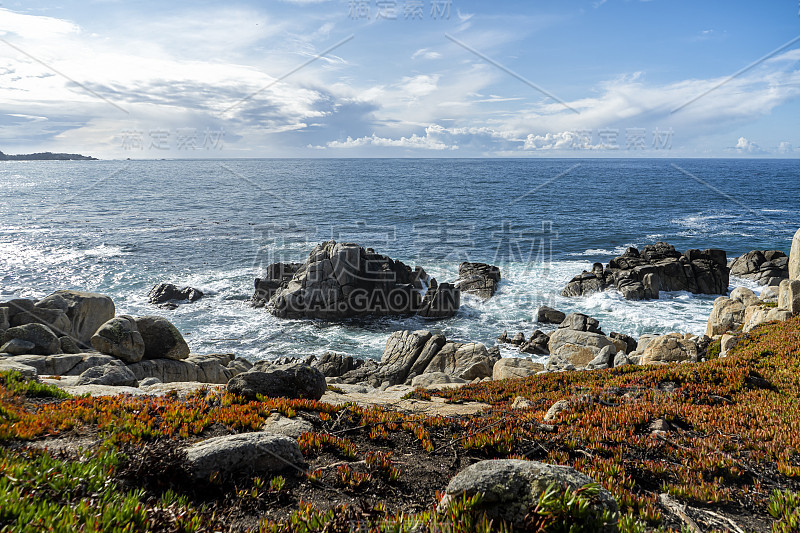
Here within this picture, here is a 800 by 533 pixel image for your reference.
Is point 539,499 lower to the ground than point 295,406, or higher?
higher

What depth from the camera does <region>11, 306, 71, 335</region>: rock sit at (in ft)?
69.9

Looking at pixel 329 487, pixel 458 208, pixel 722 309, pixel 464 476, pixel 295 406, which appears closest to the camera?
pixel 464 476

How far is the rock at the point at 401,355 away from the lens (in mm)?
Result: 26016

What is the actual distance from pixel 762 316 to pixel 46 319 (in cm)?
3675

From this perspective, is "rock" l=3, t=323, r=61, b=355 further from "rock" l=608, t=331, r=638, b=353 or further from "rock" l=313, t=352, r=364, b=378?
"rock" l=608, t=331, r=638, b=353

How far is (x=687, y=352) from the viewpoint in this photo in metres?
19.7

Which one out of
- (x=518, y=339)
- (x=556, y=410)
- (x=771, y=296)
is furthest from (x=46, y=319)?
(x=771, y=296)

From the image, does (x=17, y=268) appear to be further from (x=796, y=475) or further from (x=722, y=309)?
(x=722, y=309)

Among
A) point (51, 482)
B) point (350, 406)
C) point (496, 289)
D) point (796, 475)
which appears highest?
point (51, 482)

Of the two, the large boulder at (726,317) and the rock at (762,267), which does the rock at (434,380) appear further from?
the rock at (762,267)

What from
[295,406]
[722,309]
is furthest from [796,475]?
[722,309]

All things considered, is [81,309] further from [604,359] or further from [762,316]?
[762,316]

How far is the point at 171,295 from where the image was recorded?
39500 mm

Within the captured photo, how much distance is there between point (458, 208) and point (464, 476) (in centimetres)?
8909
